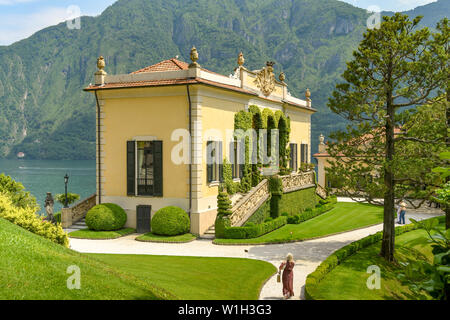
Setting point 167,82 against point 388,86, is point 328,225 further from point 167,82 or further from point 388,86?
point 167,82

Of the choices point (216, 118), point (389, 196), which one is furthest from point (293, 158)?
point (389, 196)

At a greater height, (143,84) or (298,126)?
(143,84)

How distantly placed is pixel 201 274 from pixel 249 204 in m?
11.4

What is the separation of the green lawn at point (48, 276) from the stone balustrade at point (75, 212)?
14.9m

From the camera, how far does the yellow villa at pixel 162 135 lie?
25328 millimetres

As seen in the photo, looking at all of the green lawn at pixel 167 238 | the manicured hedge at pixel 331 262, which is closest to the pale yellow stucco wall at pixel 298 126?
the manicured hedge at pixel 331 262

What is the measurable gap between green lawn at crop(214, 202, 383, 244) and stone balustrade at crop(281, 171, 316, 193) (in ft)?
9.20

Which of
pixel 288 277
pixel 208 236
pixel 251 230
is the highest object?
pixel 288 277

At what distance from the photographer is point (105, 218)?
84.9 feet

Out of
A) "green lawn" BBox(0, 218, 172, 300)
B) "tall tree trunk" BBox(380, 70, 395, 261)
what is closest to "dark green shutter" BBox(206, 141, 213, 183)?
"tall tree trunk" BBox(380, 70, 395, 261)

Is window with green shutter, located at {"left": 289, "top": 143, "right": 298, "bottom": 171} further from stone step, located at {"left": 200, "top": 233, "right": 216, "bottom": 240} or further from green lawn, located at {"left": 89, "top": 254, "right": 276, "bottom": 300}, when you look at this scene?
green lawn, located at {"left": 89, "top": 254, "right": 276, "bottom": 300}
